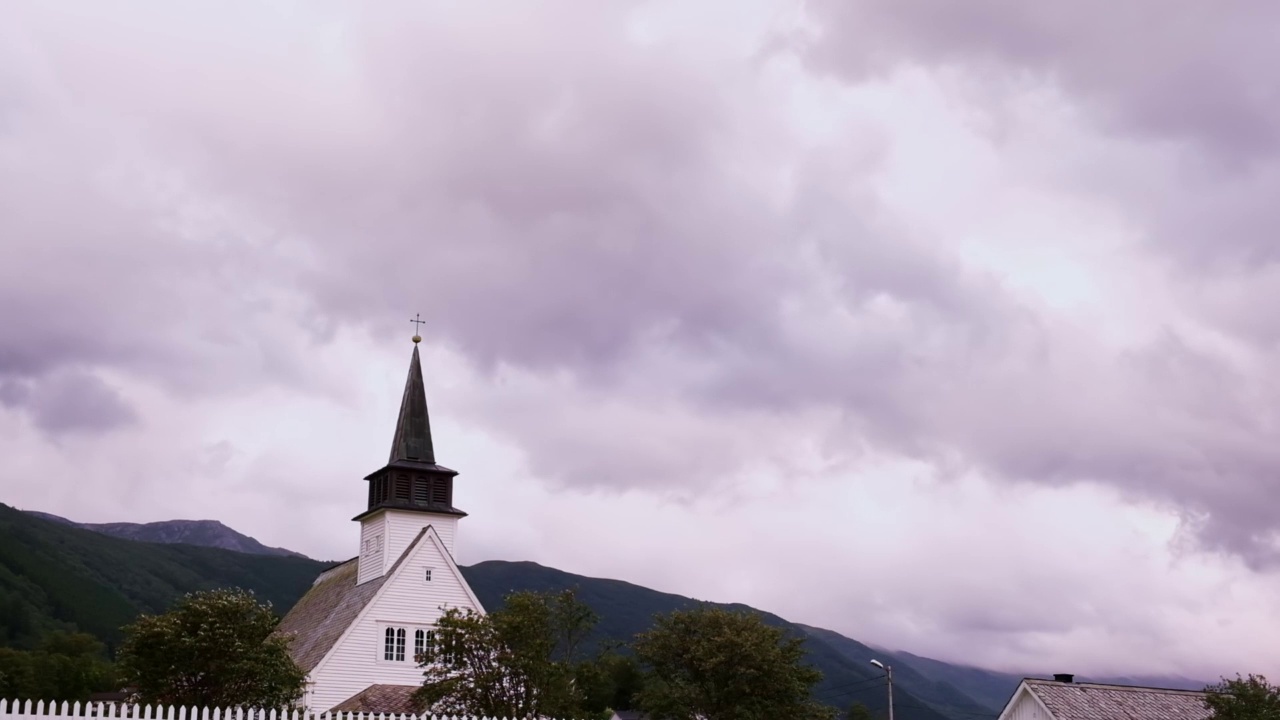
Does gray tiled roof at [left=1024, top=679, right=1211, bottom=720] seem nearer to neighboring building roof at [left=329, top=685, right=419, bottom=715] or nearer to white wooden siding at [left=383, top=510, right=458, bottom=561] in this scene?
neighboring building roof at [left=329, top=685, right=419, bottom=715]

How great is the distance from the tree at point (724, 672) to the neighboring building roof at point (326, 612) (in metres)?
15.9

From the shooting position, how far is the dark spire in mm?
73438

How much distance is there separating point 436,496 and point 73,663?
264 feet

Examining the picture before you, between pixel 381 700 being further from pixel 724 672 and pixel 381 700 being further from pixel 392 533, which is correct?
pixel 724 672

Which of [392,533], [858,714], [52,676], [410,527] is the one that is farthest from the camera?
[858,714]

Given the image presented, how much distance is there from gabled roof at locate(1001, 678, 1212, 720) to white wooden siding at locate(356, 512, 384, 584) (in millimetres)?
32502

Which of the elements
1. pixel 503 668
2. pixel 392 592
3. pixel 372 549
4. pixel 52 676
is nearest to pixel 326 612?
pixel 372 549

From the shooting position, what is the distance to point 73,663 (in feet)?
441

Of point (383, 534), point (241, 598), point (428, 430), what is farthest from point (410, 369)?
point (241, 598)

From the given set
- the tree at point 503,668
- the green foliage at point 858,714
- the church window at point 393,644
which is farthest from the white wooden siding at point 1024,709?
the green foliage at point 858,714

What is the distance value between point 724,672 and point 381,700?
15129 millimetres

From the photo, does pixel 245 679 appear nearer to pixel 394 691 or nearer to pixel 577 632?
pixel 577 632

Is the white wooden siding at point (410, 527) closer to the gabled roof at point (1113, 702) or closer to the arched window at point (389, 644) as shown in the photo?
the arched window at point (389, 644)

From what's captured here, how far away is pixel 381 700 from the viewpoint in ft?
189
